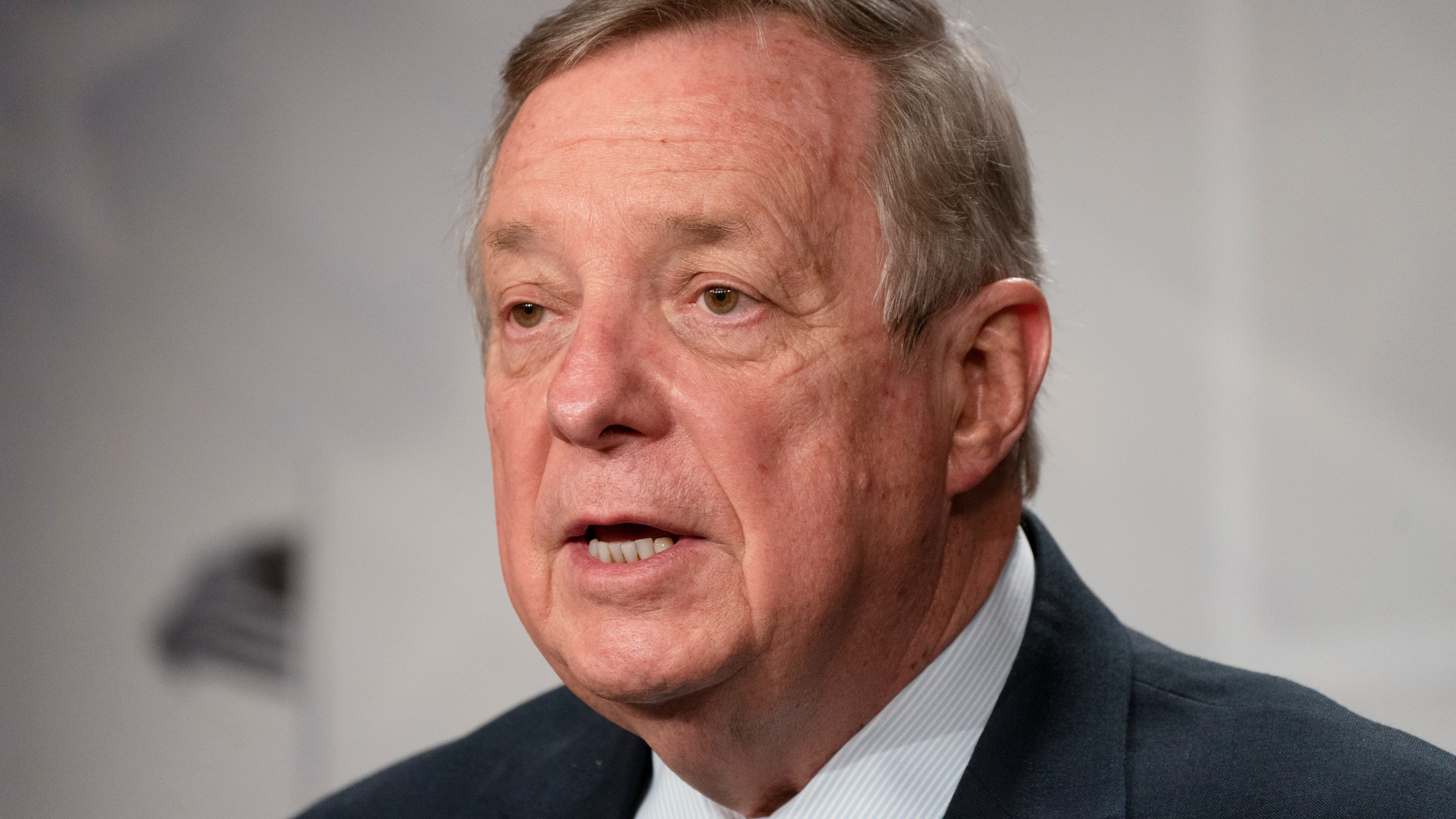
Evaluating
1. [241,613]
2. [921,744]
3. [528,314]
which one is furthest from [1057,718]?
[241,613]

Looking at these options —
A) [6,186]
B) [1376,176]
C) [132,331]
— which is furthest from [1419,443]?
[6,186]

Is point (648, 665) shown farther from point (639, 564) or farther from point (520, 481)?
point (520, 481)

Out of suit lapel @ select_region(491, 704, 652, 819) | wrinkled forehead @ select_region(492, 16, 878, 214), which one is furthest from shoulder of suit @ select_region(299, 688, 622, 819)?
wrinkled forehead @ select_region(492, 16, 878, 214)

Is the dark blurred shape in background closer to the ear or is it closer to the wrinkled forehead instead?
the wrinkled forehead

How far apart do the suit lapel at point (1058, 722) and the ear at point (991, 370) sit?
182mm

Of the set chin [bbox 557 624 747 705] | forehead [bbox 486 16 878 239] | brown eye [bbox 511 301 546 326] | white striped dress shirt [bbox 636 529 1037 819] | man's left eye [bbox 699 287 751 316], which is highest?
forehead [bbox 486 16 878 239]

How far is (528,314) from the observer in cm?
143

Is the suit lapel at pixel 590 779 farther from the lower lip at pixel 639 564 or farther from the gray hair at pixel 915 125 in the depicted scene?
the gray hair at pixel 915 125

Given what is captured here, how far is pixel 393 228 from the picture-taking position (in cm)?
325

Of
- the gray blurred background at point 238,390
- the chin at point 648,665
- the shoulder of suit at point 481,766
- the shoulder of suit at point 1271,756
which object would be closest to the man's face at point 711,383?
the chin at point 648,665

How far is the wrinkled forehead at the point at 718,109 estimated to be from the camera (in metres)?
1.31

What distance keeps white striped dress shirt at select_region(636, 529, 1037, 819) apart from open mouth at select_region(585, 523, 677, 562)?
0.32 metres

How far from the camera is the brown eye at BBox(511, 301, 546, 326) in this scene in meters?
1.41

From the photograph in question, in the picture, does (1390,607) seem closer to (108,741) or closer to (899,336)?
(899,336)
